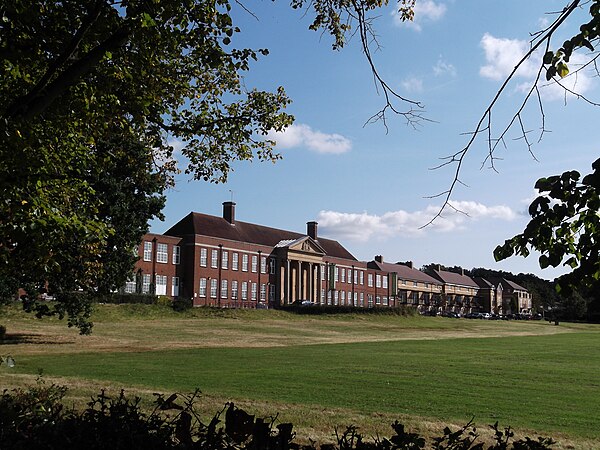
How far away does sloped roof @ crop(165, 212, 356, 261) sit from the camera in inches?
3369

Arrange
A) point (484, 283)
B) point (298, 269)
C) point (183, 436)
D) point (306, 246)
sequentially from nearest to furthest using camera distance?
point (183, 436) < point (298, 269) < point (306, 246) < point (484, 283)

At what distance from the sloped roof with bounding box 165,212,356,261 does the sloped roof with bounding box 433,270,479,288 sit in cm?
4096

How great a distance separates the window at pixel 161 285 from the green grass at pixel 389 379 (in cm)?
4779

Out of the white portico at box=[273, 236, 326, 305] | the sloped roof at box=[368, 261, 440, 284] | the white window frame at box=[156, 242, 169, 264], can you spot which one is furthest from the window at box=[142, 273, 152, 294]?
the sloped roof at box=[368, 261, 440, 284]

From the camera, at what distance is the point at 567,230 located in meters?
4.97

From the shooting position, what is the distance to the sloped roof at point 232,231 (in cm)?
8556

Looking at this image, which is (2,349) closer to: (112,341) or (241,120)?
(112,341)

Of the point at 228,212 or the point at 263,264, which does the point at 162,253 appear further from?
the point at 263,264

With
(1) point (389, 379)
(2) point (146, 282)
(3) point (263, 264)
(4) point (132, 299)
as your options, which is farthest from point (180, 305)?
(1) point (389, 379)

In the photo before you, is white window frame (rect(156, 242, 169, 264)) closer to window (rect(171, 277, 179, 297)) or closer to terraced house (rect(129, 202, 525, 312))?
terraced house (rect(129, 202, 525, 312))

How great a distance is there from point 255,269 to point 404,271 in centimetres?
5051

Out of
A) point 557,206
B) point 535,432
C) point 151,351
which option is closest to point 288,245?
point 151,351

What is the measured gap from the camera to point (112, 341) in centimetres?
3962

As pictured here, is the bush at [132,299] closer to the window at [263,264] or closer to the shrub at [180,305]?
the shrub at [180,305]
